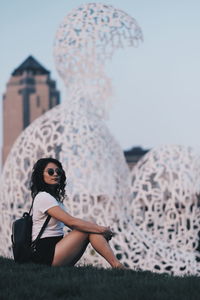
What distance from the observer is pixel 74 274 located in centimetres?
389

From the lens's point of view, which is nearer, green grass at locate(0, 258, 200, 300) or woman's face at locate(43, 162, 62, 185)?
green grass at locate(0, 258, 200, 300)

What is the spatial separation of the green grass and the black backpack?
0.29 meters

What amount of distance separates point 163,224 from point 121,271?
13.5 feet

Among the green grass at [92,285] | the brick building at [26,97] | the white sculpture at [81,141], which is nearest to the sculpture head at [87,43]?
the white sculpture at [81,141]

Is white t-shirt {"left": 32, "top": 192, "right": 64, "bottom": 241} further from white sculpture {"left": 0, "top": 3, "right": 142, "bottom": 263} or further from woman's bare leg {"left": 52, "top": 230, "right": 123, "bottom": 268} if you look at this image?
white sculpture {"left": 0, "top": 3, "right": 142, "bottom": 263}

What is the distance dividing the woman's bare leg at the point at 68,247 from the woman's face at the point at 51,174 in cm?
46

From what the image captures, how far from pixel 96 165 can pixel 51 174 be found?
9.80 ft

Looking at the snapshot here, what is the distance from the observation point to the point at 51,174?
14.9 feet

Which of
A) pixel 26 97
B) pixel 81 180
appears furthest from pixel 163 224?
pixel 26 97

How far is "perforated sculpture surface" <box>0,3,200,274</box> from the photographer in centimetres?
734

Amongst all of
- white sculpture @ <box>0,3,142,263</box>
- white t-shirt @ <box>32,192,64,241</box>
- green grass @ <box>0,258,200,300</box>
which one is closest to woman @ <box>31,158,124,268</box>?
white t-shirt @ <box>32,192,64,241</box>

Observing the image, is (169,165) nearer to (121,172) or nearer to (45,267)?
(121,172)

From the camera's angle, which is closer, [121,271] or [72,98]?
[121,271]

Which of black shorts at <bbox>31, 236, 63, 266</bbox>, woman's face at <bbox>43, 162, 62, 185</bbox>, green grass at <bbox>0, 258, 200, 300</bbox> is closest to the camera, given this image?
green grass at <bbox>0, 258, 200, 300</bbox>
